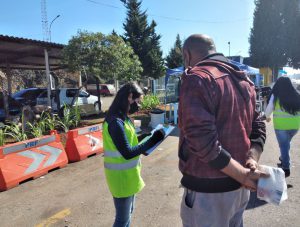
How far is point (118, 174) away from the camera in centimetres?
275

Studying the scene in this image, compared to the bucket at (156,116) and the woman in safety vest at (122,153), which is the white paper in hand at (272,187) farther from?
the bucket at (156,116)

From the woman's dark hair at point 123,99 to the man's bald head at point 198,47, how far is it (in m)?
1.00

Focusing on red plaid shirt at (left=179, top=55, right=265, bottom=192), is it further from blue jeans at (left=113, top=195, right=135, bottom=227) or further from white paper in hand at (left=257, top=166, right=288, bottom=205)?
blue jeans at (left=113, top=195, right=135, bottom=227)

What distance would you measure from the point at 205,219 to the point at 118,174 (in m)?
1.15

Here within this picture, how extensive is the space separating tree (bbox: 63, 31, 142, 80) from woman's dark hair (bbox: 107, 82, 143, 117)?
990cm

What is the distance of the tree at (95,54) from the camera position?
12516mm

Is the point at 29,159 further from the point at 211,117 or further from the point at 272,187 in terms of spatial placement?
the point at 272,187

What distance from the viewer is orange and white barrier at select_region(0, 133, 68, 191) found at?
523 cm

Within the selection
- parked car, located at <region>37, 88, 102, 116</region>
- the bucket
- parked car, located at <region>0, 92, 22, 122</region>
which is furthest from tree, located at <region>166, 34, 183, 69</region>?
the bucket

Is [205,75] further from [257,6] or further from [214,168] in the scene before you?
[257,6]

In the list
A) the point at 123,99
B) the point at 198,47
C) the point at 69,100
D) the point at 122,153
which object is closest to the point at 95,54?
the point at 69,100

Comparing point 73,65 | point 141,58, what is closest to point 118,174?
point 73,65

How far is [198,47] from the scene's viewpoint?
1.93 m

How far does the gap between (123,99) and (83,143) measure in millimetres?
4573
